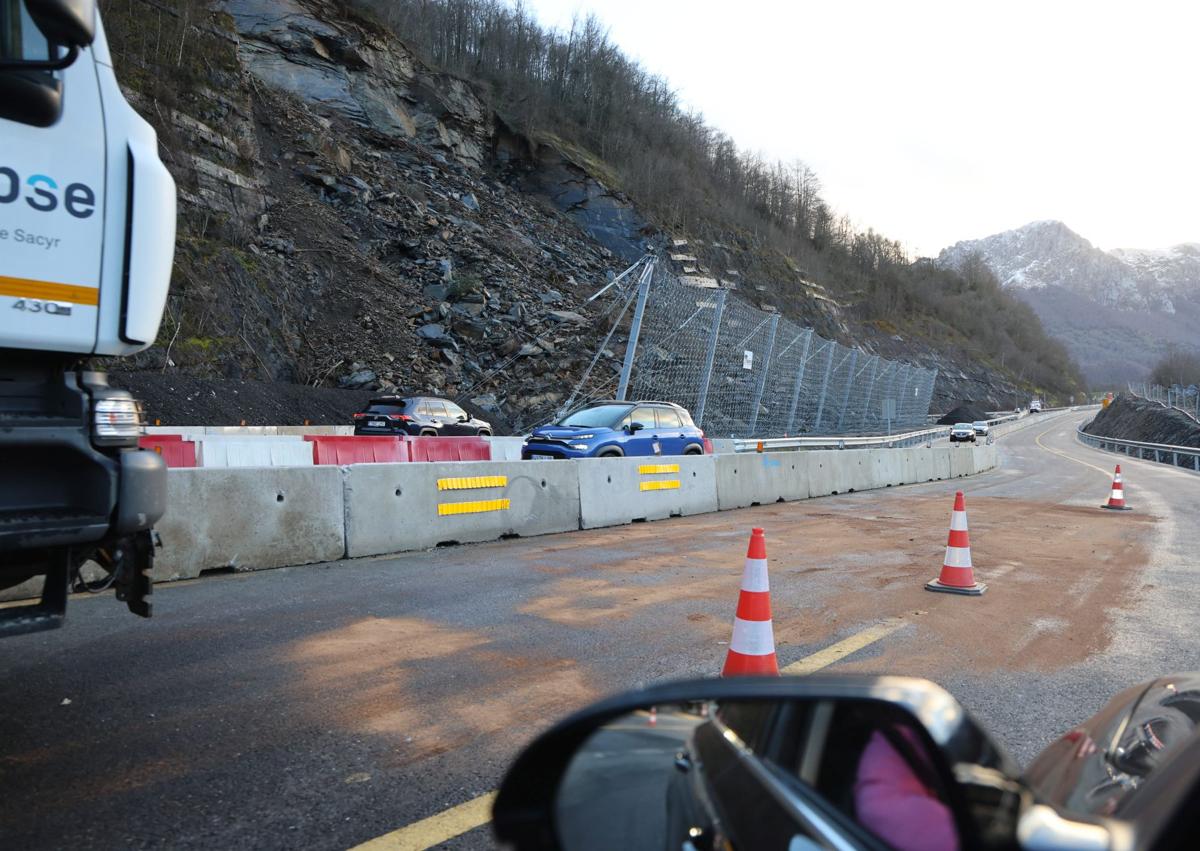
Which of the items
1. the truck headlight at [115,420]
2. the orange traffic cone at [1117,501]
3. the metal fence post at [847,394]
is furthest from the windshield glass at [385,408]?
the truck headlight at [115,420]

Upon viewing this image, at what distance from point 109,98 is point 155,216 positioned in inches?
20.5

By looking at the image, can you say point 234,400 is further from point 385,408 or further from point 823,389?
point 823,389

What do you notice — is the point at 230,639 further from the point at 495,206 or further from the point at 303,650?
the point at 495,206

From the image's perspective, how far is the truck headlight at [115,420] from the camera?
3314mm

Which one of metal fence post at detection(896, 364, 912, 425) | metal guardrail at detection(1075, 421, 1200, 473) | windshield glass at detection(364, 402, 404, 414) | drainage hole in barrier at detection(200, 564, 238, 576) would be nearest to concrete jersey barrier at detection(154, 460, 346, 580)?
drainage hole in barrier at detection(200, 564, 238, 576)

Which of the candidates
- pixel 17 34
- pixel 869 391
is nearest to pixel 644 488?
pixel 17 34

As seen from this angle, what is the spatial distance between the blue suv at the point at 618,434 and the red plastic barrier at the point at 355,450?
2.42 meters

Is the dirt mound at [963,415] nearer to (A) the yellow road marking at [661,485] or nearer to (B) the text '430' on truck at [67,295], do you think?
(A) the yellow road marking at [661,485]

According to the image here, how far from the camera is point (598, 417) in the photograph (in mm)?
16219

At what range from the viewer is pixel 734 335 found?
69.9 ft

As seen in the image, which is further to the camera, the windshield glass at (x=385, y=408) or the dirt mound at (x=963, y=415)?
the dirt mound at (x=963, y=415)

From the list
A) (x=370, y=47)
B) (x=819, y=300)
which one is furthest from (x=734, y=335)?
(x=819, y=300)

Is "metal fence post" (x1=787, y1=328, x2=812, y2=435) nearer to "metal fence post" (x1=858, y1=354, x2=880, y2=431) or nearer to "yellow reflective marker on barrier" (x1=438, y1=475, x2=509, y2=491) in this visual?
"metal fence post" (x1=858, y1=354, x2=880, y2=431)

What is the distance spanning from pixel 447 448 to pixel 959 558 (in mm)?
13031
